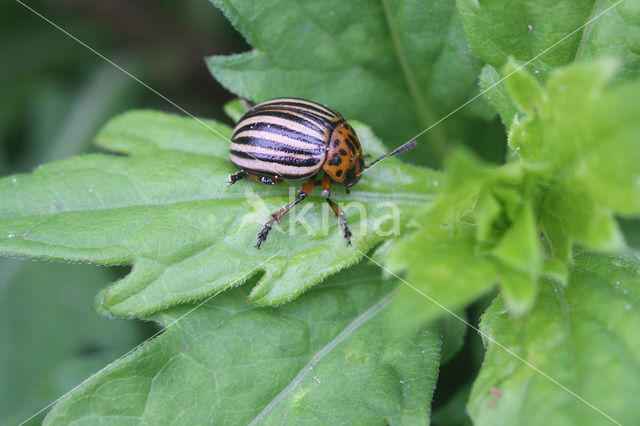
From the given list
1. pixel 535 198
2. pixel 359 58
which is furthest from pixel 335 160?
pixel 535 198

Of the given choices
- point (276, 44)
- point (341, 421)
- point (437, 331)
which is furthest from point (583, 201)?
point (276, 44)

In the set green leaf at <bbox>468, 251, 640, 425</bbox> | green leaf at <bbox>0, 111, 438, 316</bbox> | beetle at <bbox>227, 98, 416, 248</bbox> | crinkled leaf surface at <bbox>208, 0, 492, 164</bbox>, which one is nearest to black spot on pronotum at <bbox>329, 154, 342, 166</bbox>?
beetle at <bbox>227, 98, 416, 248</bbox>

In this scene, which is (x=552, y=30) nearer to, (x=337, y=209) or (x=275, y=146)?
(x=337, y=209)

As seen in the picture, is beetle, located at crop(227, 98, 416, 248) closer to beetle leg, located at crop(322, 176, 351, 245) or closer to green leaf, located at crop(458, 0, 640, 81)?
beetle leg, located at crop(322, 176, 351, 245)

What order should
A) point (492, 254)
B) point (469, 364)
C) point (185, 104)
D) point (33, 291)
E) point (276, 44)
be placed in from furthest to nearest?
1. point (185, 104)
2. point (33, 291)
3. point (469, 364)
4. point (276, 44)
5. point (492, 254)

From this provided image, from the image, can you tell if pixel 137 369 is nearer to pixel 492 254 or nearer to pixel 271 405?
pixel 271 405
